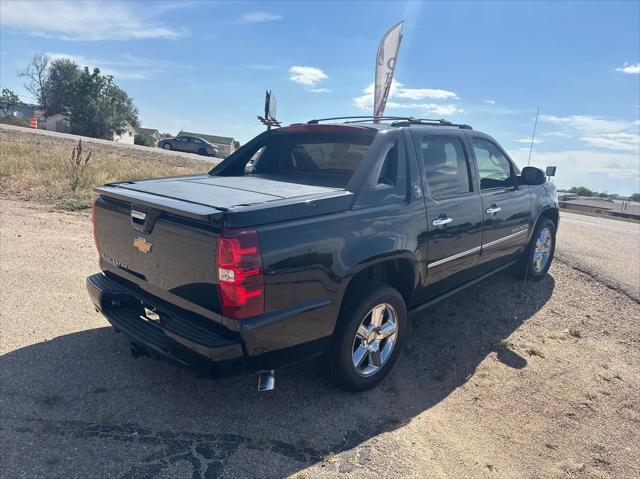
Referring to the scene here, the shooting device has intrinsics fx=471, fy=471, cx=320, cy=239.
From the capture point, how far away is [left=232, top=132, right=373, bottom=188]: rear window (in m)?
3.79

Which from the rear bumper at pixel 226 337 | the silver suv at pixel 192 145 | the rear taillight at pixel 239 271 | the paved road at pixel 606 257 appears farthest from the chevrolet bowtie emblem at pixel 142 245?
the silver suv at pixel 192 145

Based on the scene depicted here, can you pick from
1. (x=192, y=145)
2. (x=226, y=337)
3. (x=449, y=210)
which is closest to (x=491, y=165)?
(x=449, y=210)

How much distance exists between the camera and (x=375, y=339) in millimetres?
3379

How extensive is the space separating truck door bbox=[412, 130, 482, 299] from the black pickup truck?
0.05 ft

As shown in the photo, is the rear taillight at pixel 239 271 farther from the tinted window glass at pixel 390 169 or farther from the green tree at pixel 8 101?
the green tree at pixel 8 101

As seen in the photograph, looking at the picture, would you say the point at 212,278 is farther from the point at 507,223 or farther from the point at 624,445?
the point at 507,223

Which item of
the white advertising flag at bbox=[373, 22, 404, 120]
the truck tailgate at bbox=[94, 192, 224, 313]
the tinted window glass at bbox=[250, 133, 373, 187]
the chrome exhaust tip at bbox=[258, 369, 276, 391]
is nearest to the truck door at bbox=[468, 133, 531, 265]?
the tinted window glass at bbox=[250, 133, 373, 187]

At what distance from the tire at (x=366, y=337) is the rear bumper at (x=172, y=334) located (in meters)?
0.74

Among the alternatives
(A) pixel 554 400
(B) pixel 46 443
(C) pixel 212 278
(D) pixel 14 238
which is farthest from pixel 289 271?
(D) pixel 14 238

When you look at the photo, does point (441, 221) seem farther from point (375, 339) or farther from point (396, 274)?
point (375, 339)

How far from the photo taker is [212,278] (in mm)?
2568

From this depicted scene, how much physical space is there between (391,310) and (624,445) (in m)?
1.73

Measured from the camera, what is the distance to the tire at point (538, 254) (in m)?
5.57

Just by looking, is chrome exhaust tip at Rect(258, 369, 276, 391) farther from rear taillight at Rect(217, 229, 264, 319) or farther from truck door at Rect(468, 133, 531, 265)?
truck door at Rect(468, 133, 531, 265)
